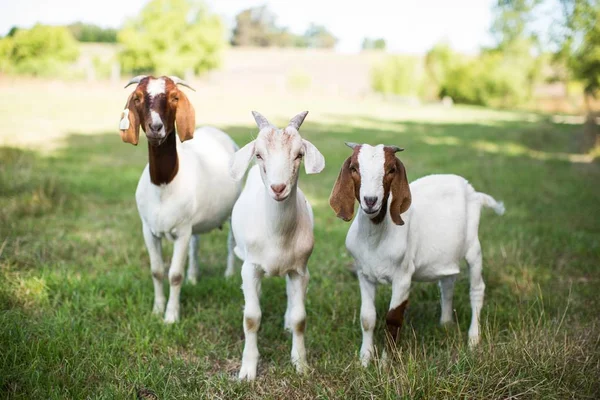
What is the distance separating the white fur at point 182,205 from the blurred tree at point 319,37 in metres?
123

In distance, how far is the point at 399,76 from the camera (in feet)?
195

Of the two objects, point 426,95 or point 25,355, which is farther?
point 426,95

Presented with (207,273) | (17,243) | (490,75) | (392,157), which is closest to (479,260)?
(392,157)

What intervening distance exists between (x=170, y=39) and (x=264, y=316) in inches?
1862

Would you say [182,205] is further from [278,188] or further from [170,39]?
[170,39]

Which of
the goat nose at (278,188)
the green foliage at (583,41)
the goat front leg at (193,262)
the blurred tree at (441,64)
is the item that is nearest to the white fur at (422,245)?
the goat nose at (278,188)

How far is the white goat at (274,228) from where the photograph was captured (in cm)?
342

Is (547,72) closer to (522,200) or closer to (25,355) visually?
(522,200)

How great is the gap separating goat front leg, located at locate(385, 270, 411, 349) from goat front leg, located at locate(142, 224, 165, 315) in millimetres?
2087

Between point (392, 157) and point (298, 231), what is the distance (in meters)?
0.85

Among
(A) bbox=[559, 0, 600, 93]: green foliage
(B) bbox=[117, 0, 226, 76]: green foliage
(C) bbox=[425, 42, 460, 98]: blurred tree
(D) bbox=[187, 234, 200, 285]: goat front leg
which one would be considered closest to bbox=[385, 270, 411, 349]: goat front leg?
(D) bbox=[187, 234, 200, 285]: goat front leg

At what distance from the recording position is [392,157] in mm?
3475

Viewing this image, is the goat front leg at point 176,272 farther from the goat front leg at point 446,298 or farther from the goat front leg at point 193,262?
the goat front leg at point 446,298

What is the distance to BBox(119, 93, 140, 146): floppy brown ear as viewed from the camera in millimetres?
4199
